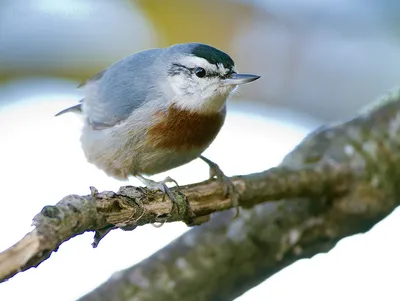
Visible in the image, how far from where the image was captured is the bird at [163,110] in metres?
2.67

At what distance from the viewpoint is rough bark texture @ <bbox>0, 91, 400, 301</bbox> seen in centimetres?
250

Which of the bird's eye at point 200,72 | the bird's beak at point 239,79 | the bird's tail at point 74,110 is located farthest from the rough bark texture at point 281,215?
the bird's tail at point 74,110

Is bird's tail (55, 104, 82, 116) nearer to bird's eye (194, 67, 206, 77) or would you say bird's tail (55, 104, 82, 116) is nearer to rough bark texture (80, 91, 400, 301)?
bird's eye (194, 67, 206, 77)

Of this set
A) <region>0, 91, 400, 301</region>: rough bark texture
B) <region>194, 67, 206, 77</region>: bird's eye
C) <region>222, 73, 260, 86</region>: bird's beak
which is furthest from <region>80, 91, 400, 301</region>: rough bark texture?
<region>194, 67, 206, 77</region>: bird's eye

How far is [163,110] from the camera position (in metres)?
2.69

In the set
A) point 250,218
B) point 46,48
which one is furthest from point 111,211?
point 46,48

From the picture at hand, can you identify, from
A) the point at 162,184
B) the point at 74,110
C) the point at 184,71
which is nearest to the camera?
the point at 162,184

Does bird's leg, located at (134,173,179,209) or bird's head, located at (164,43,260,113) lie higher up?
bird's head, located at (164,43,260,113)

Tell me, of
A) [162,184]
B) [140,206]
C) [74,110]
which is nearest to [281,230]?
[162,184]

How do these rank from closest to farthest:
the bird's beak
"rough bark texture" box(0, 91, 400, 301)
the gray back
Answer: "rough bark texture" box(0, 91, 400, 301) → the bird's beak → the gray back

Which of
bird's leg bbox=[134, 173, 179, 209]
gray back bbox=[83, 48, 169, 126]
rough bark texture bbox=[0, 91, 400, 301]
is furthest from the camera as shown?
gray back bbox=[83, 48, 169, 126]

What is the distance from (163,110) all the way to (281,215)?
67 cm

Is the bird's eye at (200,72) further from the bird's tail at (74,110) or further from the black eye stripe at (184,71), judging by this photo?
the bird's tail at (74,110)

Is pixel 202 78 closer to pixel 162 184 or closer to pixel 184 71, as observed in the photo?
pixel 184 71
